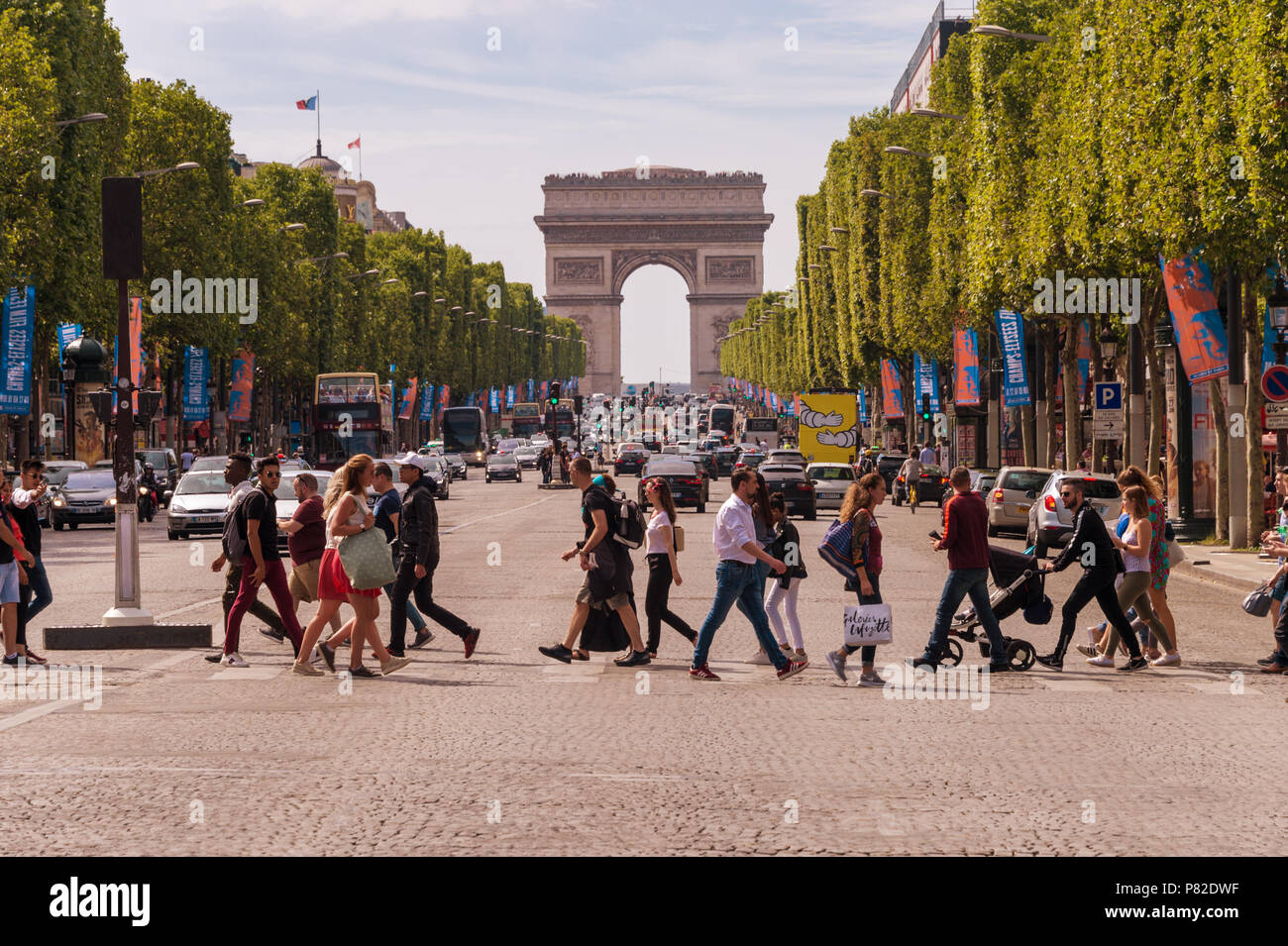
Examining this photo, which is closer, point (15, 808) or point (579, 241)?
point (15, 808)

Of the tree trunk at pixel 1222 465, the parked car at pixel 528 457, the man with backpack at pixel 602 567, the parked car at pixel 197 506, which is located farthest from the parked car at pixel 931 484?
the parked car at pixel 528 457

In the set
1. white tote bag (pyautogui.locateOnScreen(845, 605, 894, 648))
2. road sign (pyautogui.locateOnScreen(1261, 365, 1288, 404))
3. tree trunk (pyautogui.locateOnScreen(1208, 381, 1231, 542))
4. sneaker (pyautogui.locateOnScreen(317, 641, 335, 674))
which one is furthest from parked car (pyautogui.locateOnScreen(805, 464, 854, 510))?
white tote bag (pyautogui.locateOnScreen(845, 605, 894, 648))

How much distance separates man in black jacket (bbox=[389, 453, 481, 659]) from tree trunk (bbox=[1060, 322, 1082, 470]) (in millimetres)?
27707

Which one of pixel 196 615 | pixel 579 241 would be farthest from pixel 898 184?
pixel 579 241

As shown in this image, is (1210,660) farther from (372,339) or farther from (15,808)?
(372,339)

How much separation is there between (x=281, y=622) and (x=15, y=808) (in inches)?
305

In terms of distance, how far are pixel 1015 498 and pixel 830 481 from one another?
13.8 m

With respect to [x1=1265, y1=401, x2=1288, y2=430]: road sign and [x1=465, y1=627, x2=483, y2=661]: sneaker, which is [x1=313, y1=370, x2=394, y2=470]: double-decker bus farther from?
[x1=465, y1=627, x2=483, y2=661]: sneaker

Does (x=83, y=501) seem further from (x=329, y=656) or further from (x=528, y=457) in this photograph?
(x=528, y=457)

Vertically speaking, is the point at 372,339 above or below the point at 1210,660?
above

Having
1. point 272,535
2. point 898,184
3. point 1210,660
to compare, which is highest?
point 898,184

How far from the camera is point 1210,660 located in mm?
16234

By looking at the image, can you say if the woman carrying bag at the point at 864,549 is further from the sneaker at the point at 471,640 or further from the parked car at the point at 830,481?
the parked car at the point at 830,481

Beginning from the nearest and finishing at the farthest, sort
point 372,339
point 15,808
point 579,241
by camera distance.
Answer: point 15,808 → point 372,339 → point 579,241
